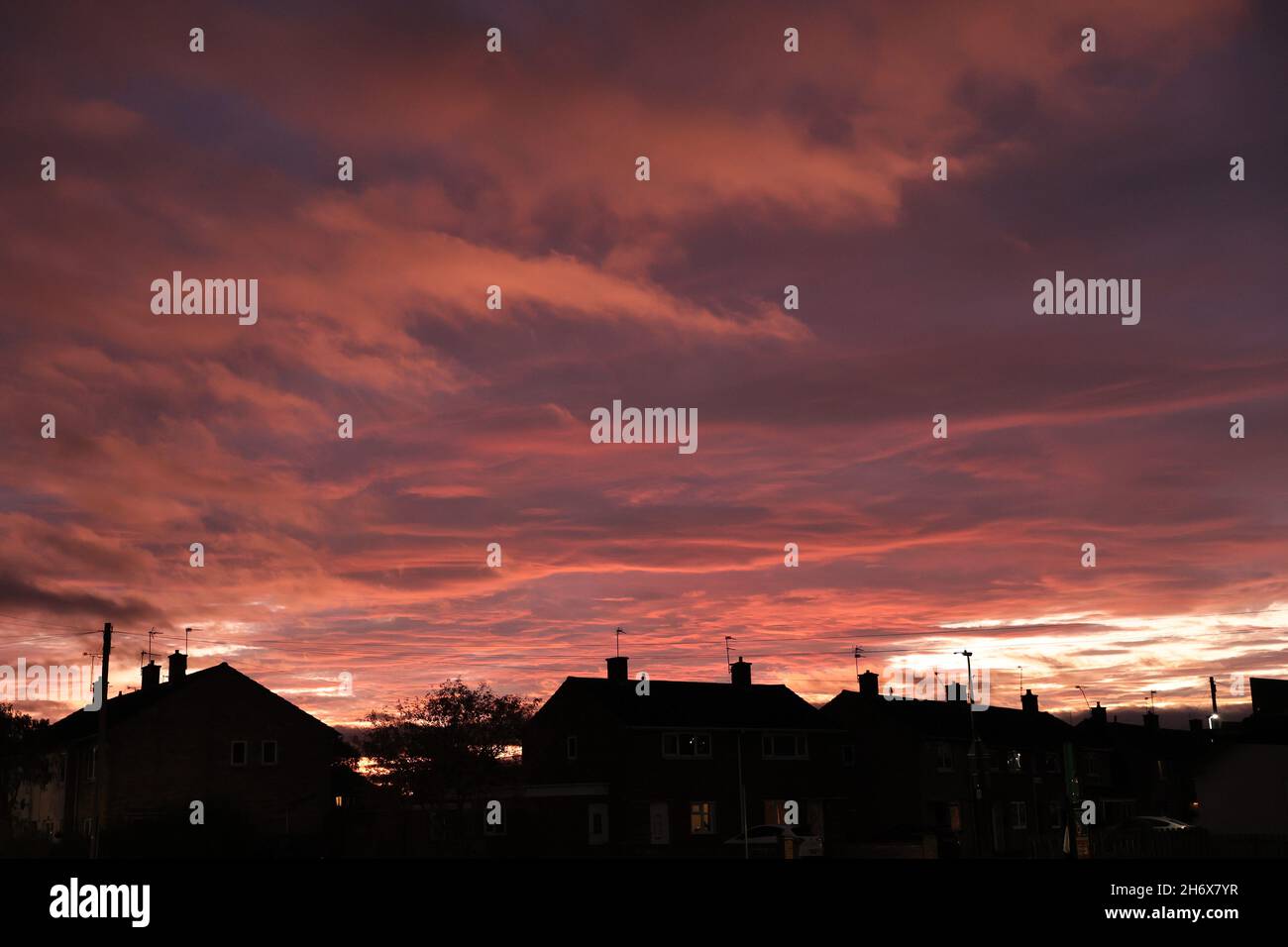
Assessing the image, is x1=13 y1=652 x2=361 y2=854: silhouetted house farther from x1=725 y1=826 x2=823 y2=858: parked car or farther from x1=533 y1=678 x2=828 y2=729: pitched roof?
x1=725 y1=826 x2=823 y2=858: parked car

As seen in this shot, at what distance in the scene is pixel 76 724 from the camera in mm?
72875

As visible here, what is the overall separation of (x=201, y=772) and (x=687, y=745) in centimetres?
2533

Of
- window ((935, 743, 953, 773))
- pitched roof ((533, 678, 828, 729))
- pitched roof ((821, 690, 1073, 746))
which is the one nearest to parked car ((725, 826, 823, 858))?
pitched roof ((533, 678, 828, 729))

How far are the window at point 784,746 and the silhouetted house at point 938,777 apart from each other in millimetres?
4622

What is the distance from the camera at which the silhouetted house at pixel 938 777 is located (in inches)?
2904

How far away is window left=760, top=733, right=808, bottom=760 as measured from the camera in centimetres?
6900

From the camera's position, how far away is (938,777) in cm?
7525

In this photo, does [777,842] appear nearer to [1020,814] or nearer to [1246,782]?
[1020,814]

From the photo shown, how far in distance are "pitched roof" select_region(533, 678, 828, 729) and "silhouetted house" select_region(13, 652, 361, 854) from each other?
13357 millimetres

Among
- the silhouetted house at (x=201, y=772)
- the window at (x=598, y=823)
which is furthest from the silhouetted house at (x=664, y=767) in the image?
the silhouetted house at (x=201, y=772)

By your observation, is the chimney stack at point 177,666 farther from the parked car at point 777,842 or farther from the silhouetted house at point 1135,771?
the silhouetted house at point 1135,771
